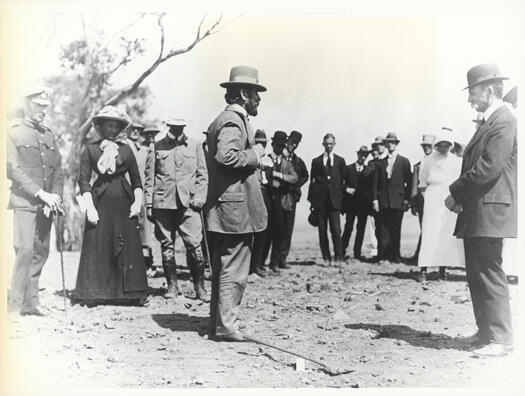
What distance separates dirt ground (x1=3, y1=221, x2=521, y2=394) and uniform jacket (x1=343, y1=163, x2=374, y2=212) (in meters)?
3.63

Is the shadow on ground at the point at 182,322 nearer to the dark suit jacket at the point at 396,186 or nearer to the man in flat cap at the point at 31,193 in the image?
the man in flat cap at the point at 31,193

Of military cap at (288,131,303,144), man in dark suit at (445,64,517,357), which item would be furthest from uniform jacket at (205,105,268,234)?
military cap at (288,131,303,144)

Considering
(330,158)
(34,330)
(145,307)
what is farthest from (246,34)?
(330,158)

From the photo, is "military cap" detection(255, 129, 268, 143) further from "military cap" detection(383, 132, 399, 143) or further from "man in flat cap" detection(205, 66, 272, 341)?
"man in flat cap" detection(205, 66, 272, 341)

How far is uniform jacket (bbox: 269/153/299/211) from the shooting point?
408 inches

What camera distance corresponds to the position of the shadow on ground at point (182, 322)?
6078mm

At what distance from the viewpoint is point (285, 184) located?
1045 cm

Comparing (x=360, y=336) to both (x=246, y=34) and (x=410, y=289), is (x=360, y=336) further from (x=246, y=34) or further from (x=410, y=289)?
(x=246, y=34)

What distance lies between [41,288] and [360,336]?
4.08 m

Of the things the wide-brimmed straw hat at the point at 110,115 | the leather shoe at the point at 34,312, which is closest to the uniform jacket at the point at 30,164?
the wide-brimmed straw hat at the point at 110,115

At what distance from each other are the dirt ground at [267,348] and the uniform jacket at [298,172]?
2.85 metres

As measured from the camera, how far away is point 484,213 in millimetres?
5223

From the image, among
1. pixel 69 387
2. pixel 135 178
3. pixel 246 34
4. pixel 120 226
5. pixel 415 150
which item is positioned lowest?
pixel 69 387

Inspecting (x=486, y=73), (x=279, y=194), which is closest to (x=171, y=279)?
(x=279, y=194)
